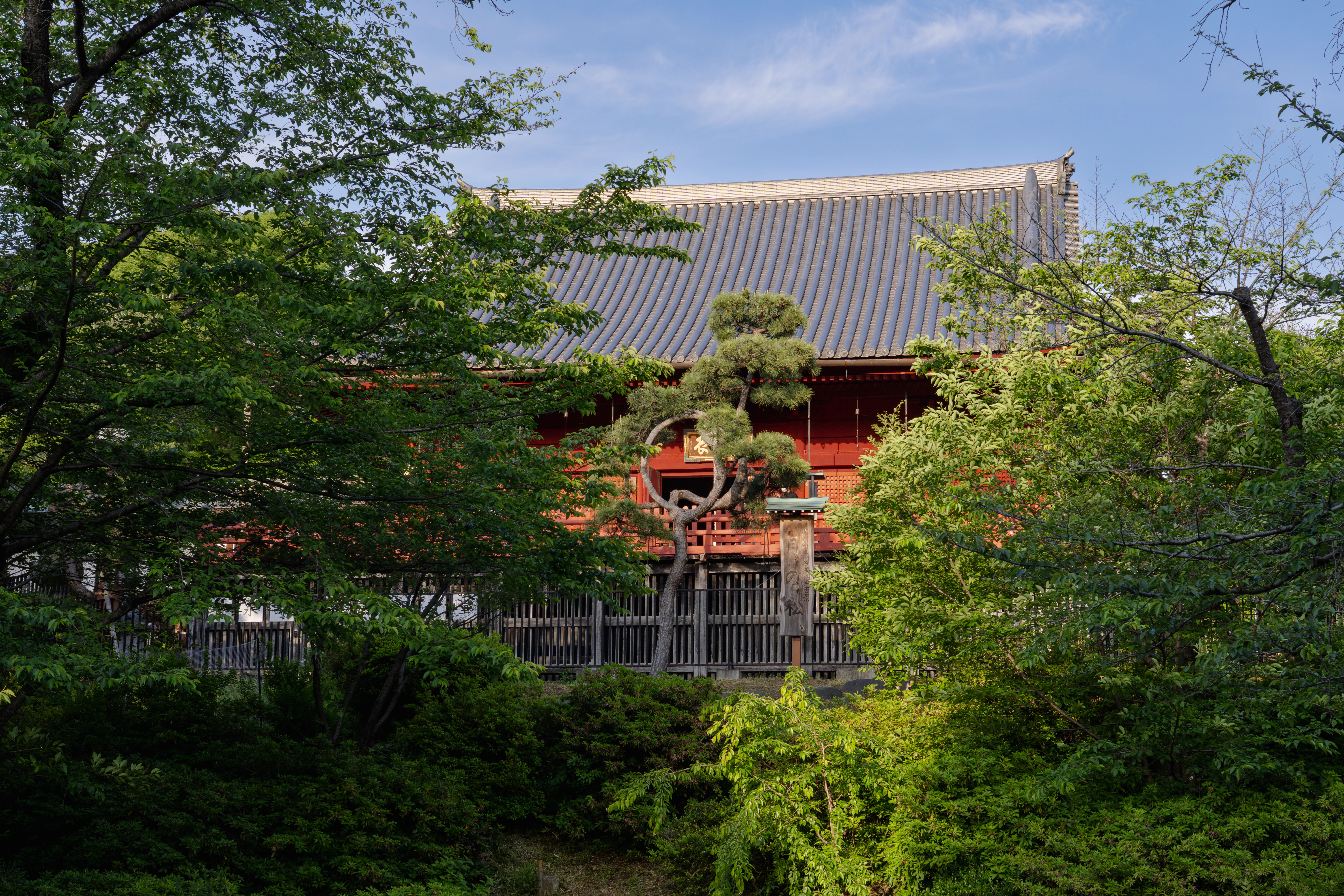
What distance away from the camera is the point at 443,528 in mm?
7547

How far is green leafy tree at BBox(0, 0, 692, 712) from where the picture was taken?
579cm

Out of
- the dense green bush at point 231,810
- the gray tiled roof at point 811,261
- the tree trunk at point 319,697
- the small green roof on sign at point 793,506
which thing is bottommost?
the dense green bush at point 231,810

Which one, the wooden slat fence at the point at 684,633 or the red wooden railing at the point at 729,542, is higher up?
the red wooden railing at the point at 729,542

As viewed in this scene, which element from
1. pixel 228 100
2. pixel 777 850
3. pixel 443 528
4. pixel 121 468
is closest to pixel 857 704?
pixel 777 850

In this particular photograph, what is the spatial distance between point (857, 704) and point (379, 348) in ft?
16.7

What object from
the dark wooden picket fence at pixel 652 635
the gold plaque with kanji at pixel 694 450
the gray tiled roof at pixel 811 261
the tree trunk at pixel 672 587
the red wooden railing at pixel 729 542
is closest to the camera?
the dark wooden picket fence at pixel 652 635

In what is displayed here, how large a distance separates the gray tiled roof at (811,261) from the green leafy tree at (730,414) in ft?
7.53

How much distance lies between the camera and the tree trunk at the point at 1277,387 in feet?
18.0

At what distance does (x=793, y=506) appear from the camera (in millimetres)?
10422

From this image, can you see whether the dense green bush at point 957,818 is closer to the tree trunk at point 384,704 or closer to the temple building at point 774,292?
the temple building at point 774,292

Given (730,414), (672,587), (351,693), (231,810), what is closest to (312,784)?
(231,810)

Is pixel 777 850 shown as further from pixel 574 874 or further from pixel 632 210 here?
pixel 632 210

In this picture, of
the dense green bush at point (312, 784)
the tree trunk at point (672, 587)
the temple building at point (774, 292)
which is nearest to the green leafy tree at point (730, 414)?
the tree trunk at point (672, 587)

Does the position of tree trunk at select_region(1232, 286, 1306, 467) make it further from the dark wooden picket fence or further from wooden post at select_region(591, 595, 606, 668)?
wooden post at select_region(591, 595, 606, 668)
